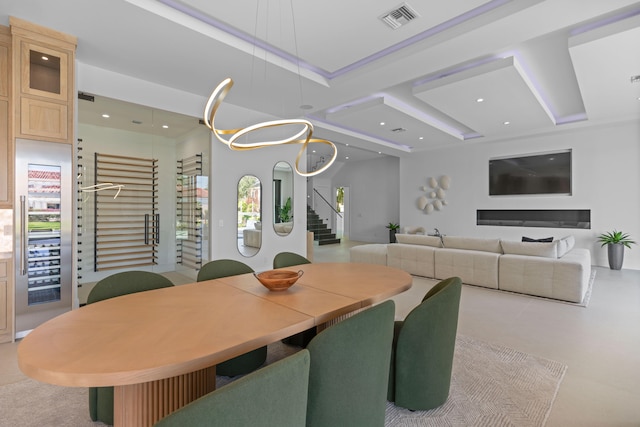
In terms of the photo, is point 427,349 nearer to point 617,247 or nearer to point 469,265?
point 469,265

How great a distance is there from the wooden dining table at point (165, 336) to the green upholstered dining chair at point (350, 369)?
0.88ft

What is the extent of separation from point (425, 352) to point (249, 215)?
13.8 feet

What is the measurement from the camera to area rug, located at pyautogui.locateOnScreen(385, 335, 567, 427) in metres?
1.94

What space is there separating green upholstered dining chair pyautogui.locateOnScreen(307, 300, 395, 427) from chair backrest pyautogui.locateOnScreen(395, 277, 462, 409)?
0.43m

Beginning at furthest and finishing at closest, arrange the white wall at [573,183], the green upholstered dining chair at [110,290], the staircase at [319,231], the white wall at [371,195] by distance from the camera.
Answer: the white wall at [371,195] → the staircase at [319,231] → the white wall at [573,183] → the green upholstered dining chair at [110,290]

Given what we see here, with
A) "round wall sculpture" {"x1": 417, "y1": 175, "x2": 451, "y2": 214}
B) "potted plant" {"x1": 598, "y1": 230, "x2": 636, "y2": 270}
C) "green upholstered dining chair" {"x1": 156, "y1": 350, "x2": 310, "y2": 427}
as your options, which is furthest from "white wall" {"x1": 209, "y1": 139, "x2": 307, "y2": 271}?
"potted plant" {"x1": 598, "y1": 230, "x2": 636, "y2": 270}

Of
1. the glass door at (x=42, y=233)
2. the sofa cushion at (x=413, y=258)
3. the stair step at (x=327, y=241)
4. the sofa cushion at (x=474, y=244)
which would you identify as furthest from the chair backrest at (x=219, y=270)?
the stair step at (x=327, y=241)

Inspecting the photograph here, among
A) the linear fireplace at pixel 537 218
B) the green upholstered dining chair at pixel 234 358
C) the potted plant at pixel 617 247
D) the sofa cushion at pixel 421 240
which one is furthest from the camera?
the linear fireplace at pixel 537 218

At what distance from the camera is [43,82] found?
3156mm

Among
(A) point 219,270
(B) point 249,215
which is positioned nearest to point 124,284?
(A) point 219,270

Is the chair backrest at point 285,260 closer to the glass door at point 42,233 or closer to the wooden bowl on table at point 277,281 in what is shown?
the wooden bowl on table at point 277,281

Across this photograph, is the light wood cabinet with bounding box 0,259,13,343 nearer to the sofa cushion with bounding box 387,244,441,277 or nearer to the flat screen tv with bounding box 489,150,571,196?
the sofa cushion with bounding box 387,244,441,277

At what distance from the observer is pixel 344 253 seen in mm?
8852

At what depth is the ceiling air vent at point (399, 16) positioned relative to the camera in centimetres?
296
